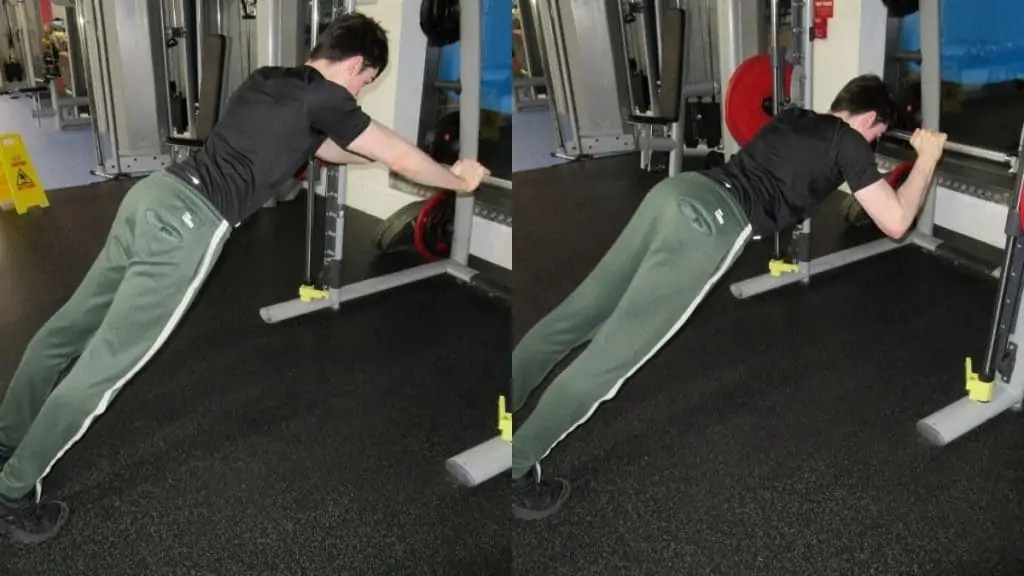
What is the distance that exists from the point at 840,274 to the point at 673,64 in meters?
1.70

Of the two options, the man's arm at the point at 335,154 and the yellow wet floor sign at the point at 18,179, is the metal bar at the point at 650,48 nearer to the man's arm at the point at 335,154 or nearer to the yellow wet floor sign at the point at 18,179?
the man's arm at the point at 335,154

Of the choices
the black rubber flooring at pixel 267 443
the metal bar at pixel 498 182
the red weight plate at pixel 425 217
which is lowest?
the black rubber flooring at pixel 267 443

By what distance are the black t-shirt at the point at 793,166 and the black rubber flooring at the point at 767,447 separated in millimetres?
231

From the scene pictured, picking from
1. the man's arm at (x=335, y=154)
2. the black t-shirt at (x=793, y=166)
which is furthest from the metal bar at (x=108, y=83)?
the black t-shirt at (x=793, y=166)

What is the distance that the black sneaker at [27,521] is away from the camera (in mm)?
1708

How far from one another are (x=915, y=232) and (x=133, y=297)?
2.68 metres

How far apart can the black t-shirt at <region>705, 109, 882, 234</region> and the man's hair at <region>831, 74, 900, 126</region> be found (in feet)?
0.35

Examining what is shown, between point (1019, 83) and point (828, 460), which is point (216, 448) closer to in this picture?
point (828, 460)

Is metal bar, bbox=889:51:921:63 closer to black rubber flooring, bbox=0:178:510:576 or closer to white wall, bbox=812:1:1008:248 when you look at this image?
white wall, bbox=812:1:1008:248

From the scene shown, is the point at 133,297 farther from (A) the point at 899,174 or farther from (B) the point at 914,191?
(A) the point at 899,174

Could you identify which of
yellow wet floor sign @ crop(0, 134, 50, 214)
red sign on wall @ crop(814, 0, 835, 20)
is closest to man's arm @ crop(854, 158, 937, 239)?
red sign on wall @ crop(814, 0, 835, 20)

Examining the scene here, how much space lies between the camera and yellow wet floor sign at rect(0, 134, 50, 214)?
1.81m

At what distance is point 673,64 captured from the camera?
1.71 metres

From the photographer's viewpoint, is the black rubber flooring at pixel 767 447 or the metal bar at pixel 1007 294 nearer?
the black rubber flooring at pixel 767 447
